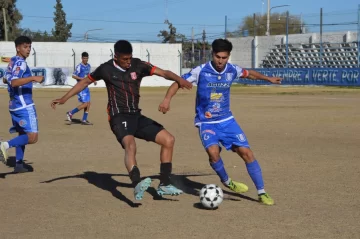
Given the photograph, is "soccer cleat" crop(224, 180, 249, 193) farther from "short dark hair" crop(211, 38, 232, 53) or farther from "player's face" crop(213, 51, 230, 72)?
"short dark hair" crop(211, 38, 232, 53)

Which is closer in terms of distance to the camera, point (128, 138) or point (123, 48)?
point (123, 48)

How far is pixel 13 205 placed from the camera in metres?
7.20

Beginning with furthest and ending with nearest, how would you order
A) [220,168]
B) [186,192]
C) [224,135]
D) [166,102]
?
[186,192] < [220,168] < [224,135] < [166,102]

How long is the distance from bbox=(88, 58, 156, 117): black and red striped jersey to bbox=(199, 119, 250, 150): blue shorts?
90 centimetres

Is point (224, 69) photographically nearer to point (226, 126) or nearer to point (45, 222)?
point (226, 126)

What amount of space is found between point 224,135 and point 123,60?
1.50m

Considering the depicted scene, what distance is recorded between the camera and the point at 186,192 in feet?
26.2

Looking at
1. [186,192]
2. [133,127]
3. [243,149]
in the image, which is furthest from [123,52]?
[186,192]

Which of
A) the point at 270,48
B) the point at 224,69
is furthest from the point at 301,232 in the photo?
Result: the point at 270,48

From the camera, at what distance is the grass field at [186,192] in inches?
238

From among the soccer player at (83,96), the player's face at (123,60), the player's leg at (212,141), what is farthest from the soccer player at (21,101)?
the soccer player at (83,96)

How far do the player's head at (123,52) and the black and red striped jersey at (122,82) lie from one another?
0.47ft

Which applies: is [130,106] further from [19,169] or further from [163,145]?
[19,169]

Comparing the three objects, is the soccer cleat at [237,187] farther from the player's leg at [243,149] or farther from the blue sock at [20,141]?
the blue sock at [20,141]
